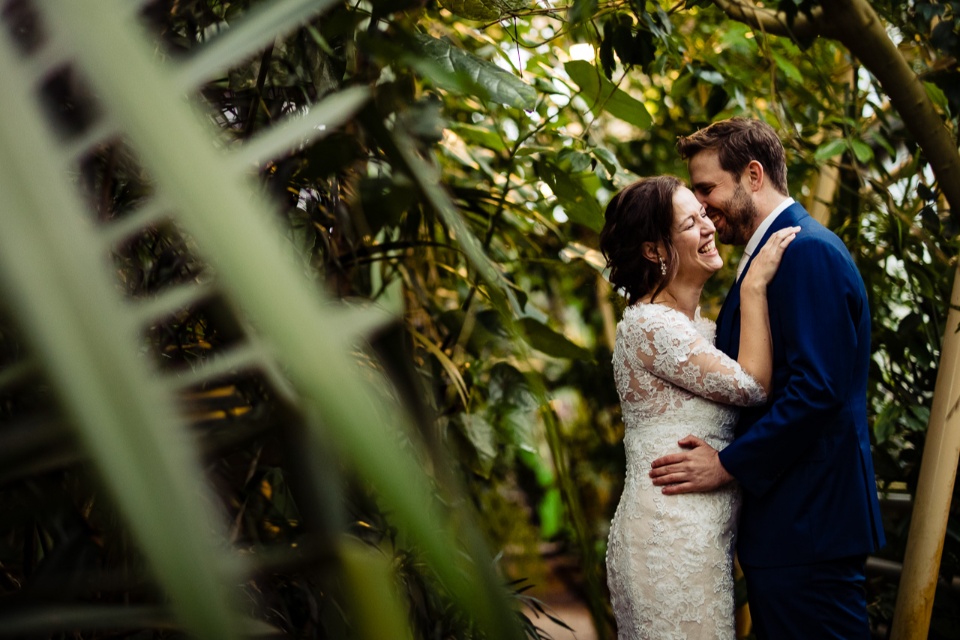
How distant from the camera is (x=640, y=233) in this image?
5.12 ft

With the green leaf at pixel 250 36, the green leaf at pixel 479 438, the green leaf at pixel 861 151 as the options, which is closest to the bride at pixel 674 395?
the green leaf at pixel 479 438

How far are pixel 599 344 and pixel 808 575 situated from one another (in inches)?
75.6

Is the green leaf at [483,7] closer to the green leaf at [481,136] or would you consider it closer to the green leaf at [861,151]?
the green leaf at [481,136]

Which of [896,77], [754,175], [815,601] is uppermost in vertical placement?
[896,77]

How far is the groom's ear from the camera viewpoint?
1524 millimetres

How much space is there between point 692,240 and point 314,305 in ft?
4.75

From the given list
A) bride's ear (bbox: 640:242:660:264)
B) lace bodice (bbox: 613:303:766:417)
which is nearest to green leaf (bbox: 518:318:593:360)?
lace bodice (bbox: 613:303:766:417)

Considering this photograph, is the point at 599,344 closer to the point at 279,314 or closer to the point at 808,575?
the point at 808,575

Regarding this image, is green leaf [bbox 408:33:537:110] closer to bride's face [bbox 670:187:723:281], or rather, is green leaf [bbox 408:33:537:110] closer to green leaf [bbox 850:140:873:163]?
bride's face [bbox 670:187:723:281]

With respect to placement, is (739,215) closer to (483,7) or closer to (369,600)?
(483,7)

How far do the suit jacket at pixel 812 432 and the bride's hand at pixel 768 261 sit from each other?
15mm

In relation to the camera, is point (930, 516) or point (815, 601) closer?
point (815, 601)

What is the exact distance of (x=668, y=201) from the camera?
155 cm

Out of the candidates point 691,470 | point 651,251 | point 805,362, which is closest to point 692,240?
point 651,251
